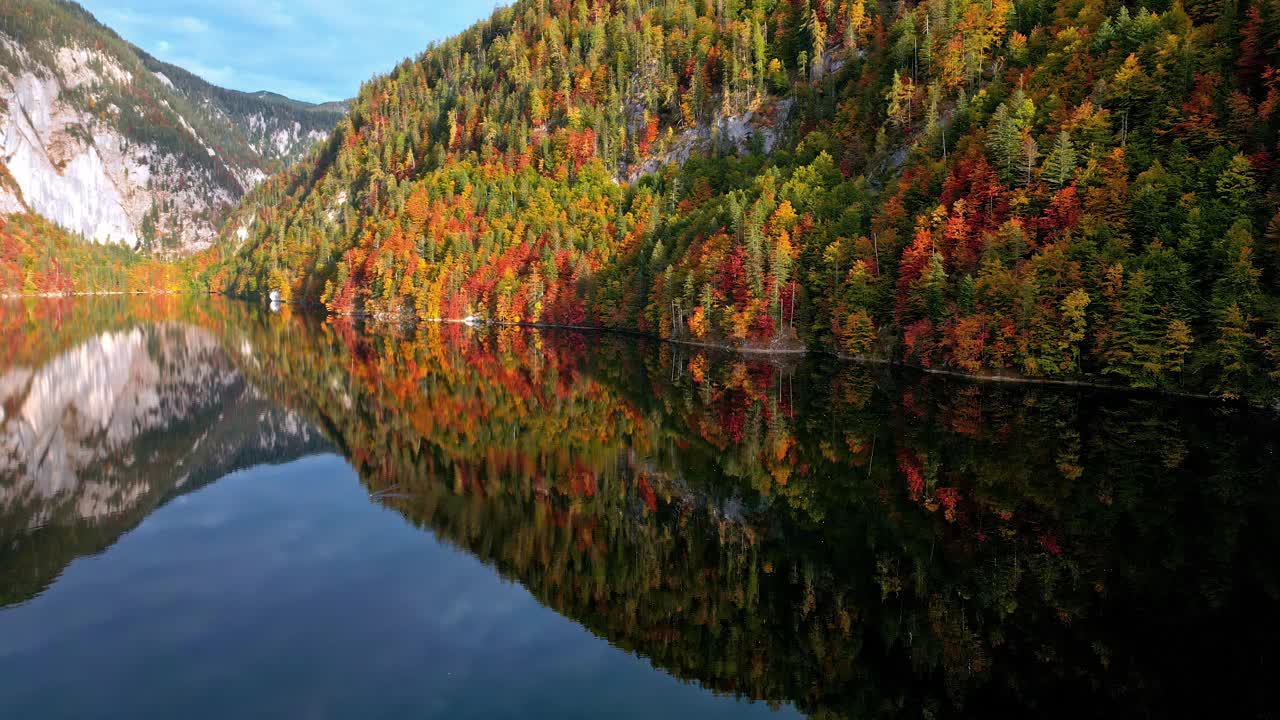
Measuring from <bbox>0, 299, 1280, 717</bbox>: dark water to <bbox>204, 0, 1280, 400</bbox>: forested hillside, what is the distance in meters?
12.7

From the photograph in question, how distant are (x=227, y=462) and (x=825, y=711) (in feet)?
138

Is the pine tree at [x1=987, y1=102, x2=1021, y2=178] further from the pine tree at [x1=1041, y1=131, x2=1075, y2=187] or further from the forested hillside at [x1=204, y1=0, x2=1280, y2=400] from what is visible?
the pine tree at [x1=1041, y1=131, x2=1075, y2=187]

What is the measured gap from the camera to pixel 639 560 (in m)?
28.3

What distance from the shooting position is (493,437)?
4888 centimetres

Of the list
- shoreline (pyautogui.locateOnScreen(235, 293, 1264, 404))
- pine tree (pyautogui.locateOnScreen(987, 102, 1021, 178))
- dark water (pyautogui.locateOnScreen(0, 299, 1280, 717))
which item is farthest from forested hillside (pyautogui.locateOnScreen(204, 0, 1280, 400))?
dark water (pyautogui.locateOnScreen(0, 299, 1280, 717))

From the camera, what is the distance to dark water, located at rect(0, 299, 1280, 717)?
19844 millimetres

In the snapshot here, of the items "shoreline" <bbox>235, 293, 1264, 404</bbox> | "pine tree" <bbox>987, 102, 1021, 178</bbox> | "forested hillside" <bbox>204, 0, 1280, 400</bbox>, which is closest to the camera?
"forested hillside" <bbox>204, 0, 1280, 400</bbox>

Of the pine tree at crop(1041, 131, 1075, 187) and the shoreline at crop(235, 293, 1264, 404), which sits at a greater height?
the pine tree at crop(1041, 131, 1075, 187)

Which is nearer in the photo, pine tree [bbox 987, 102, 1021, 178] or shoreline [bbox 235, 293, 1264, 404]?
shoreline [bbox 235, 293, 1264, 404]

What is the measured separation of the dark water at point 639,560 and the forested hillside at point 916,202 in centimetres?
1266

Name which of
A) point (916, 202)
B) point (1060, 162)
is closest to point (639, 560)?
point (1060, 162)

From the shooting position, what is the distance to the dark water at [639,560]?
19.8 metres

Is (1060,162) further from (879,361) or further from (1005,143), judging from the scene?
(879,361)

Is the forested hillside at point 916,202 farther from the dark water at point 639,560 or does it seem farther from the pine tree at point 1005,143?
the dark water at point 639,560
